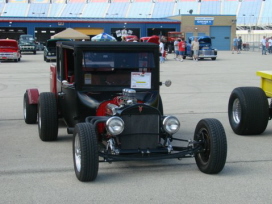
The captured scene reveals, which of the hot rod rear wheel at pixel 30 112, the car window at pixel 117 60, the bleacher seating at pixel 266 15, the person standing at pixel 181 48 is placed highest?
the bleacher seating at pixel 266 15

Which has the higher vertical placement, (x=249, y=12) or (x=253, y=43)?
(x=249, y=12)

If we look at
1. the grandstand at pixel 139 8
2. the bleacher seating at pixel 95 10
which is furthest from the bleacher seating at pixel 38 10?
the bleacher seating at pixel 95 10

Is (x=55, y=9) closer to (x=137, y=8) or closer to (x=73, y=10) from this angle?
(x=73, y=10)

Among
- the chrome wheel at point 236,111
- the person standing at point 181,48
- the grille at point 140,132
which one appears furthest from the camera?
the person standing at point 181,48

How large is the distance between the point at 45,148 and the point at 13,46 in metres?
26.2

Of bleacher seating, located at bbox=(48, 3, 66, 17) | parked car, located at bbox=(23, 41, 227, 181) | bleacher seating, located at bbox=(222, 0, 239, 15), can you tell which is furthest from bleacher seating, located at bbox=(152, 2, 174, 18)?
parked car, located at bbox=(23, 41, 227, 181)

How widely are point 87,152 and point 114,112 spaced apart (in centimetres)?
95

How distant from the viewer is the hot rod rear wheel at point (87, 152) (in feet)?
18.7

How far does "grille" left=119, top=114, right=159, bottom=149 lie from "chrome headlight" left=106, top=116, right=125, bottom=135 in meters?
0.19

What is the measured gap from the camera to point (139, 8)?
72.8m

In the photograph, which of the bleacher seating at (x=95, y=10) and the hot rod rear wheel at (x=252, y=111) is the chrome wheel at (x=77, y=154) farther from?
the bleacher seating at (x=95, y=10)

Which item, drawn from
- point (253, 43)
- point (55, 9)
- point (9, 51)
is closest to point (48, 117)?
point (9, 51)

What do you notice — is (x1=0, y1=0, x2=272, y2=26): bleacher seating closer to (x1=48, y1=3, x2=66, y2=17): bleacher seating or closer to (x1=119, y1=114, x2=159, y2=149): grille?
(x1=48, y1=3, x2=66, y2=17): bleacher seating

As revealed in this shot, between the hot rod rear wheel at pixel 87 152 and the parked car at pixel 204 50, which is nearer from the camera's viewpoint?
the hot rod rear wheel at pixel 87 152
